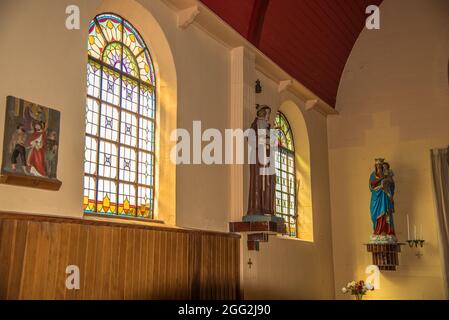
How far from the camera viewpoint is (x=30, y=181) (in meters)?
4.96

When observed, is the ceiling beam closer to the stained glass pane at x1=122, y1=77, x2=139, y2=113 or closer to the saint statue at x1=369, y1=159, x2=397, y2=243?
the stained glass pane at x1=122, y1=77, x2=139, y2=113

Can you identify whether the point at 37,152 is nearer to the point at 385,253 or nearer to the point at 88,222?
the point at 88,222

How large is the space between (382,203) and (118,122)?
19.8 feet

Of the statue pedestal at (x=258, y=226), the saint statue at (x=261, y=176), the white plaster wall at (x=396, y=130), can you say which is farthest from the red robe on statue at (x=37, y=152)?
the white plaster wall at (x=396, y=130)

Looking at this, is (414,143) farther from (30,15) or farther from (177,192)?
(30,15)

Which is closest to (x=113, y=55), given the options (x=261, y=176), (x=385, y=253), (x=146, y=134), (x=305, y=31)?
(x=146, y=134)

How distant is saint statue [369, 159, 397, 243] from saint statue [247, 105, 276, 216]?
3.16 metres

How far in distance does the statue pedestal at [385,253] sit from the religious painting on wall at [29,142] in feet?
23.4

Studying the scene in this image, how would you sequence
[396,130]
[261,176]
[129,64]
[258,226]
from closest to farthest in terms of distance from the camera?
1. [129,64]
2. [258,226]
3. [261,176]
4. [396,130]

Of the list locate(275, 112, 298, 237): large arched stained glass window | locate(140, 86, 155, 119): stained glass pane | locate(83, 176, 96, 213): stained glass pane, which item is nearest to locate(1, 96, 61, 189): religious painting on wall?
locate(83, 176, 96, 213): stained glass pane

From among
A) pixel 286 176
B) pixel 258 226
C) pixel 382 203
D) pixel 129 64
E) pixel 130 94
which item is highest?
pixel 129 64

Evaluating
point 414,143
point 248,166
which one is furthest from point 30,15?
point 414,143

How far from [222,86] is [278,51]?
1954mm

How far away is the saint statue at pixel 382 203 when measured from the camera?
10.4 meters
